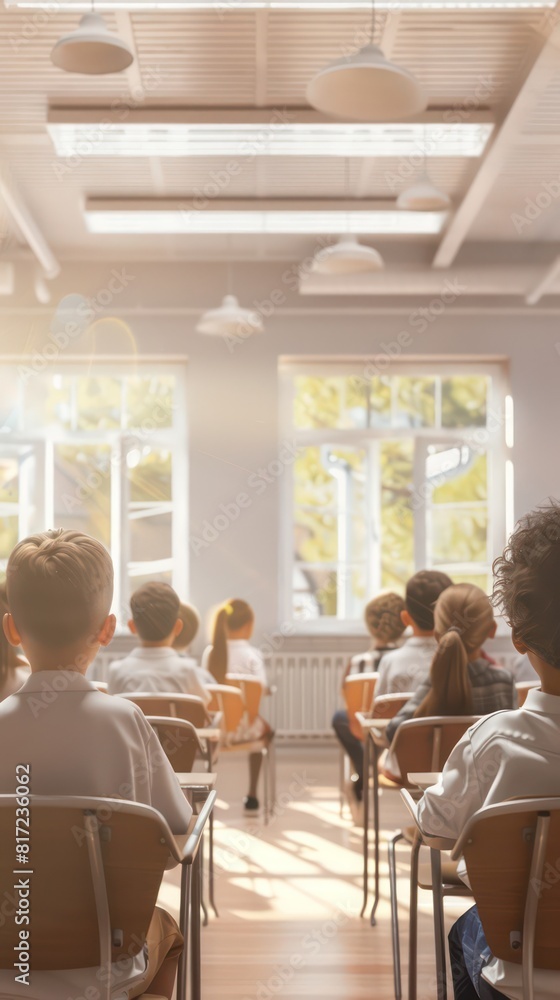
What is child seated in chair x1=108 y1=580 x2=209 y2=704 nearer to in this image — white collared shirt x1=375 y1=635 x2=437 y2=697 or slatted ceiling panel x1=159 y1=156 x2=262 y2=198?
white collared shirt x1=375 y1=635 x2=437 y2=697

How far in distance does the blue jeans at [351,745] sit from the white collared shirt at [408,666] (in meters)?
1.15

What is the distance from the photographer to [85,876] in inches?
49.9

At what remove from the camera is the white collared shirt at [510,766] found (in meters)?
1.36

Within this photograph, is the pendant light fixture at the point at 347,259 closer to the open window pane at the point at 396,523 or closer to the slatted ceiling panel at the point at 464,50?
the slatted ceiling panel at the point at 464,50

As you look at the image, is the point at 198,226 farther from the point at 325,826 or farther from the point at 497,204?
the point at 325,826

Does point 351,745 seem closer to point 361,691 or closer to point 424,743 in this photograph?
point 361,691

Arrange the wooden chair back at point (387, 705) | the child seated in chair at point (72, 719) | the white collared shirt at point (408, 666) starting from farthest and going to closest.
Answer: the white collared shirt at point (408, 666), the wooden chair back at point (387, 705), the child seated in chair at point (72, 719)

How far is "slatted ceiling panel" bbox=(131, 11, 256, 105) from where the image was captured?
400 centimetres

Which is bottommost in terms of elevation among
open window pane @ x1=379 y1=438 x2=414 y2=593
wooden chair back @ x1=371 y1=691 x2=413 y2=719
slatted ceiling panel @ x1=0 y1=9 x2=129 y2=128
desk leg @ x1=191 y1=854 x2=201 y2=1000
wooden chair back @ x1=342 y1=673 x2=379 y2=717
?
desk leg @ x1=191 y1=854 x2=201 y2=1000

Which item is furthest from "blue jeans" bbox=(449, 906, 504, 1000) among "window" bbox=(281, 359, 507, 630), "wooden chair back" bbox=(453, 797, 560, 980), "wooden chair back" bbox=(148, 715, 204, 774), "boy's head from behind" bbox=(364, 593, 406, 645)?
"window" bbox=(281, 359, 507, 630)

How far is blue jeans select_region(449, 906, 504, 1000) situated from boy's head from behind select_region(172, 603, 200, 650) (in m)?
2.75

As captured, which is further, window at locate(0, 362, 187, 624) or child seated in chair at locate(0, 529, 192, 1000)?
window at locate(0, 362, 187, 624)

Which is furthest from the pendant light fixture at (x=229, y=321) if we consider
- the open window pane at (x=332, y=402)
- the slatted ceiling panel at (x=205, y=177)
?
Answer: the open window pane at (x=332, y=402)

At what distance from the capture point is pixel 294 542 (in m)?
7.27
